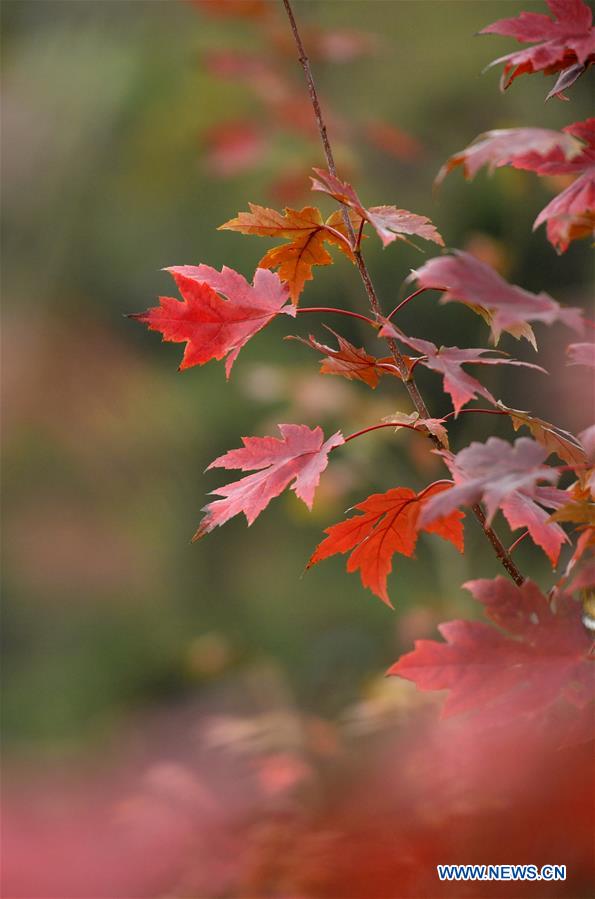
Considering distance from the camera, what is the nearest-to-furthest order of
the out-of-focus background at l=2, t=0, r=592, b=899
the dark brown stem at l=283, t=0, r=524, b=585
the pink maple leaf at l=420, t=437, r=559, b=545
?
the pink maple leaf at l=420, t=437, r=559, b=545
the dark brown stem at l=283, t=0, r=524, b=585
the out-of-focus background at l=2, t=0, r=592, b=899

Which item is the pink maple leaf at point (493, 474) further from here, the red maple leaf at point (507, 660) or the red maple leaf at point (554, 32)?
the red maple leaf at point (554, 32)

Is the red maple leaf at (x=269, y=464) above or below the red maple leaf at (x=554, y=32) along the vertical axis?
below

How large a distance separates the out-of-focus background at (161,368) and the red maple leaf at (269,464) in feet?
5.48

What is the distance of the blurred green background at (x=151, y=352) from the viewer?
2.38 metres

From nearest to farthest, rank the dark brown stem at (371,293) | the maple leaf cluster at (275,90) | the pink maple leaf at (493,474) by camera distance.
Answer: the pink maple leaf at (493,474) < the dark brown stem at (371,293) < the maple leaf cluster at (275,90)

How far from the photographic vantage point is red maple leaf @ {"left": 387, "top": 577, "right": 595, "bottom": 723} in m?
0.43

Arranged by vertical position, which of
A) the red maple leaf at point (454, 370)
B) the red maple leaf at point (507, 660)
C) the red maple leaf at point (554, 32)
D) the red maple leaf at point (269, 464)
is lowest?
Answer: the red maple leaf at point (507, 660)

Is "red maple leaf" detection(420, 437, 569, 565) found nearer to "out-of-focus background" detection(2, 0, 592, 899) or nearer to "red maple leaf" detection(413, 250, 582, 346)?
"red maple leaf" detection(413, 250, 582, 346)

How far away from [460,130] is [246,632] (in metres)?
1.48

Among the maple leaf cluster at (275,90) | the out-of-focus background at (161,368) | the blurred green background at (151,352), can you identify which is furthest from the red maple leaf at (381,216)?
the blurred green background at (151,352)

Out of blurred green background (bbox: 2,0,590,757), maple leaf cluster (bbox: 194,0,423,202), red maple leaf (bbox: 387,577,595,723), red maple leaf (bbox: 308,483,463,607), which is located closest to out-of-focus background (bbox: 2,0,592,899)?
blurred green background (bbox: 2,0,590,757)

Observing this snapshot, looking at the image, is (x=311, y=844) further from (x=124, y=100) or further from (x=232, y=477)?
(x=124, y=100)

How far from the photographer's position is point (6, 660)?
8.45ft

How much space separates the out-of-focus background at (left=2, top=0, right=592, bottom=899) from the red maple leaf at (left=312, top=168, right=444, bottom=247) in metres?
1.70
